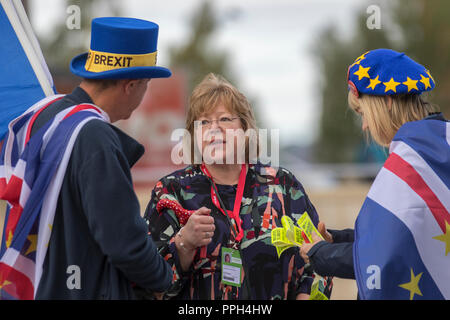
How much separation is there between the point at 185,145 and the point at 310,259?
0.96m

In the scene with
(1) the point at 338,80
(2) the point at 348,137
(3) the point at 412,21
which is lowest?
(2) the point at 348,137

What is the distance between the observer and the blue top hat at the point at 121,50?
8.99 feet

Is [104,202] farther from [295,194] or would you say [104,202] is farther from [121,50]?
[295,194]

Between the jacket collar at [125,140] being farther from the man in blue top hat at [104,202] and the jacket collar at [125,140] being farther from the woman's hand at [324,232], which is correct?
the woman's hand at [324,232]

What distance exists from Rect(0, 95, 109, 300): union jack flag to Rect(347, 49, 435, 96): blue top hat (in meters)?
1.12

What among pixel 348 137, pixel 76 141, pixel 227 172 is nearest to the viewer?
pixel 76 141

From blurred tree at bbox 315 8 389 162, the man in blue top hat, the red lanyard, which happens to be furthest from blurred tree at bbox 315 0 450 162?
the man in blue top hat

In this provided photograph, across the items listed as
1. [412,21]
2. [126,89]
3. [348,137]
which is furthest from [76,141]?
[348,137]

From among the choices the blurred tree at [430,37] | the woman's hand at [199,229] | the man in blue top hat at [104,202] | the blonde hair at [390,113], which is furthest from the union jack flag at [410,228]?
the blurred tree at [430,37]

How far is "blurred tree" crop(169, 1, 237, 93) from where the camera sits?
30.1 metres

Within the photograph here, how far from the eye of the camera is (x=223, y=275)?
3.11m

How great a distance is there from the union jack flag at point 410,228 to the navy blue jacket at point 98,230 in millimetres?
846

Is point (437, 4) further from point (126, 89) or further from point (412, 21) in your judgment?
point (126, 89)

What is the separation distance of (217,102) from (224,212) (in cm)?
56
